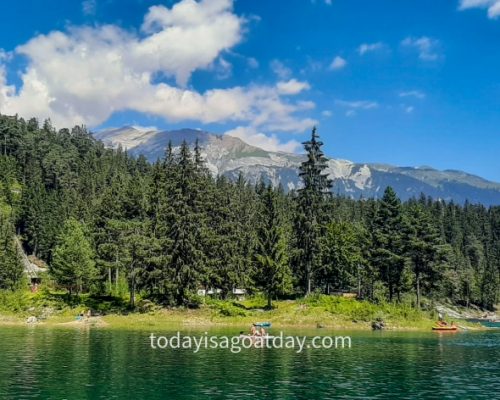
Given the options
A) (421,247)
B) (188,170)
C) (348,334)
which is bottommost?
(348,334)

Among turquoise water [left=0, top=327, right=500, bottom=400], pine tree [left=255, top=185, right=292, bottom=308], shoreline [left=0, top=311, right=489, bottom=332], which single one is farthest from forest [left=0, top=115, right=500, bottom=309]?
turquoise water [left=0, top=327, right=500, bottom=400]

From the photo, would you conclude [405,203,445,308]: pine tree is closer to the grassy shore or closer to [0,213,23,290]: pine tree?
the grassy shore

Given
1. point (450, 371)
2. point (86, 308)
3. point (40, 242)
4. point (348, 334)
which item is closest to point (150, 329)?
point (86, 308)

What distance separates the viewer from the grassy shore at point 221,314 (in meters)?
78.5

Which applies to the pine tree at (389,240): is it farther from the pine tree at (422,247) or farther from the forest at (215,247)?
the pine tree at (422,247)

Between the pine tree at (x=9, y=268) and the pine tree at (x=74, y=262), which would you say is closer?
the pine tree at (x=74, y=262)

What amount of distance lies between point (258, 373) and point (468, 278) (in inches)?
6185

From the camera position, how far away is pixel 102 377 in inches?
1411

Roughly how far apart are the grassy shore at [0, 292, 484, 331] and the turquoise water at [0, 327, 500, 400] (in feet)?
61.8

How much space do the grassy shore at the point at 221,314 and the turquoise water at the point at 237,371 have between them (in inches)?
742

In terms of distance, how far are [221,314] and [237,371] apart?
42899 mm

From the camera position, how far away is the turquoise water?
31.5 m

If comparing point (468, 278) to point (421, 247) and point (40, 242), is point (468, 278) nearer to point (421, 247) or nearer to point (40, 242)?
point (421, 247)

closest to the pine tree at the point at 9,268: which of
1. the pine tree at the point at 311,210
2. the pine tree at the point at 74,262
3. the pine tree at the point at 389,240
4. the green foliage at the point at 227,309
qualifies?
the pine tree at the point at 74,262
